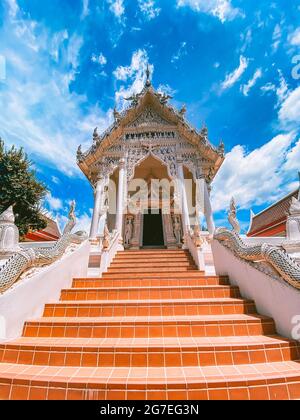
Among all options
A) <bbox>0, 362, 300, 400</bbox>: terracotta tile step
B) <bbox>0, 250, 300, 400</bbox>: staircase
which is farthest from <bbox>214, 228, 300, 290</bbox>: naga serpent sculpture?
<bbox>0, 362, 300, 400</bbox>: terracotta tile step

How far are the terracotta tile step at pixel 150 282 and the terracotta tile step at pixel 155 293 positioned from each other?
1.28ft

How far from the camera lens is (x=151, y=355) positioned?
1.94 meters

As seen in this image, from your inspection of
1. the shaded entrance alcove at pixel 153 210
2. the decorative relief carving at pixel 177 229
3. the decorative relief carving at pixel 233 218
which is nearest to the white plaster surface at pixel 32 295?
the decorative relief carving at pixel 233 218

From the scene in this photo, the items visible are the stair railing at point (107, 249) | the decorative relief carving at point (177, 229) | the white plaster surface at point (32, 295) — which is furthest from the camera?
the decorative relief carving at point (177, 229)

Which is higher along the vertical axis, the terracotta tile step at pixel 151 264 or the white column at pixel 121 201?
the white column at pixel 121 201

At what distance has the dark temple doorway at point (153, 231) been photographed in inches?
322

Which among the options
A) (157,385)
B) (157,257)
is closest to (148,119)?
(157,257)

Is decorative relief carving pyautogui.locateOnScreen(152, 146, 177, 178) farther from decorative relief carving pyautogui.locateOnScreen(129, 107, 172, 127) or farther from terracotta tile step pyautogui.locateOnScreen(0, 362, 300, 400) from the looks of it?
terracotta tile step pyautogui.locateOnScreen(0, 362, 300, 400)

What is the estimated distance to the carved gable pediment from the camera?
816cm

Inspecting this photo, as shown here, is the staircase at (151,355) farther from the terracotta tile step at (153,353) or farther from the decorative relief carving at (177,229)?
the decorative relief carving at (177,229)

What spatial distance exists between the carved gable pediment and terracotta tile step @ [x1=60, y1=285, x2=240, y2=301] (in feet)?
22.1

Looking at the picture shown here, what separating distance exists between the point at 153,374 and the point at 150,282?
2014 millimetres

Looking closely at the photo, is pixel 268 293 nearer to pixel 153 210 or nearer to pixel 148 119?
pixel 153 210
